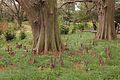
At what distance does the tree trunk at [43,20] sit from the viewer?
11.3 meters

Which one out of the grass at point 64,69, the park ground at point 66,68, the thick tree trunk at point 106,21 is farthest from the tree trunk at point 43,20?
the thick tree trunk at point 106,21

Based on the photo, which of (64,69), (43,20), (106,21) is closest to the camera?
(64,69)

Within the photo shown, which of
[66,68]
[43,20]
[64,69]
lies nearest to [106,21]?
[43,20]

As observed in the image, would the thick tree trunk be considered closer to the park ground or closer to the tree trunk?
the tree trunk

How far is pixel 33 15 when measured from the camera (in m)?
11.4

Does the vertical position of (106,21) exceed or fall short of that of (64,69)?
it exceeds it

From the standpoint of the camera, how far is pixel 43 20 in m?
11.4

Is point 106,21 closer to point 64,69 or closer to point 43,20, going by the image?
point 43,20

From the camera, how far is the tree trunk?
37.0ft

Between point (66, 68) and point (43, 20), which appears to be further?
point (43, 20)

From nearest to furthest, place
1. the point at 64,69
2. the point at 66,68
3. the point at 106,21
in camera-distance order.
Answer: the point at 64,69 < the point at 66,68 < the point at 106,21

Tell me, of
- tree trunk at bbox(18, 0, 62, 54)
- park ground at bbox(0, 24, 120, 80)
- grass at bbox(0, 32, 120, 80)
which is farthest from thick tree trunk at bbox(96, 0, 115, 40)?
grass at bbox(0, 32, 120, 80)

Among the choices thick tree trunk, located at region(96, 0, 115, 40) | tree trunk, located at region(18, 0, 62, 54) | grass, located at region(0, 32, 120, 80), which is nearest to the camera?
grass, located at region(0, 32, 120, 80)

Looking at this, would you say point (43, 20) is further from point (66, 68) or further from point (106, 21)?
point (106, 21)
